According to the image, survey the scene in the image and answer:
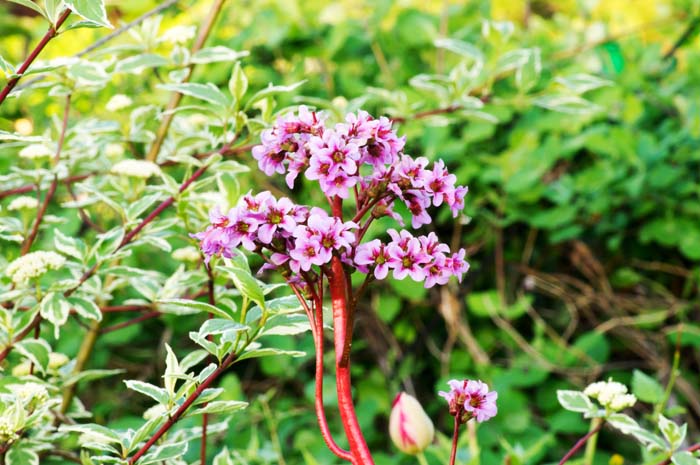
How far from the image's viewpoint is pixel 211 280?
1.02m

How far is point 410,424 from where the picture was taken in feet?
3.28

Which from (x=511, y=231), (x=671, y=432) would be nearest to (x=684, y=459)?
(x=671, y=432)

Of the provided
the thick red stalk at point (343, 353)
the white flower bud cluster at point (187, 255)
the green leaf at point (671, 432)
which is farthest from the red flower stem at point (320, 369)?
the white flower bud cluster at point (187, 255)

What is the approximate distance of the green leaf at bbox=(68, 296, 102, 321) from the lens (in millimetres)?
1025

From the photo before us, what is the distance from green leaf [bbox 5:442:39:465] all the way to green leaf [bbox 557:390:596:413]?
0.60 metres

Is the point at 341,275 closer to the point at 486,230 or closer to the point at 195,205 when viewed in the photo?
the point at 195,205

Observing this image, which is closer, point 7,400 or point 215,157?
point 7,400

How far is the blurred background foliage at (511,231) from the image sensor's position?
5.65 ft

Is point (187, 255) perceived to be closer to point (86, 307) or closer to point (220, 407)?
point (86, 307)

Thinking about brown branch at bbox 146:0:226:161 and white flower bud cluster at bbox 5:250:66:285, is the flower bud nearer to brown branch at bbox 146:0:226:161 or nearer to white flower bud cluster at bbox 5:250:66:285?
white flower bud cluster at bbox 5:250:66:285

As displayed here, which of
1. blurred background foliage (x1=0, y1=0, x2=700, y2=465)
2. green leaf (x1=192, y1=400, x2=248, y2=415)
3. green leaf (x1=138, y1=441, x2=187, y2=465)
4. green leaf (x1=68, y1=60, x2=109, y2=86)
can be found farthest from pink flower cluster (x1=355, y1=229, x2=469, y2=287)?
blurred background foliage (x1=0, y1=0, x2=700, y2=465)

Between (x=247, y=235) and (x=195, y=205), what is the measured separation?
17.6 inches

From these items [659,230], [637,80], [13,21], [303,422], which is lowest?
[303,422]

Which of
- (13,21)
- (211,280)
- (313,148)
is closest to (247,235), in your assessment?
(313,148)
